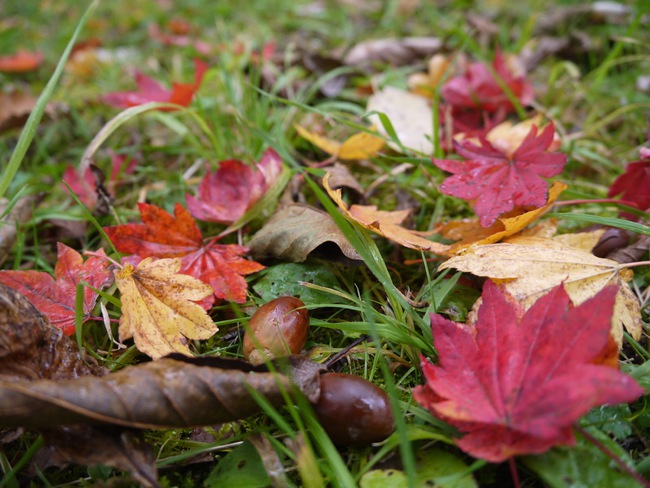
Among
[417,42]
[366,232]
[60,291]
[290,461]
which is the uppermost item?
[417,42]

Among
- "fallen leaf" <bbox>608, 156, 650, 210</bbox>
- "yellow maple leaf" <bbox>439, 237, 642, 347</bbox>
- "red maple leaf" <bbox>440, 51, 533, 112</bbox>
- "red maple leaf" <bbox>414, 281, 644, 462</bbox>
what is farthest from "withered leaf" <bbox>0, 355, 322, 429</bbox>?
"red maple leaf" <bbox>440, 51, 533, 112</bbox>

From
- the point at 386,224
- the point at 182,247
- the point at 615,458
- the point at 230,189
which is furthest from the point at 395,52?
the point at 615,458

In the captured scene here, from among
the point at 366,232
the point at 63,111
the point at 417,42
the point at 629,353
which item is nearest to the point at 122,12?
the point at 63,111

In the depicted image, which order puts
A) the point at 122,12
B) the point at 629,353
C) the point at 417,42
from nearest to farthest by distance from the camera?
1. the point at 629,353
2. the point at 417,42
3. the point at 122,12

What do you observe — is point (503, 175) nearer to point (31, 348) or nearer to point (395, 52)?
point (31, 348)

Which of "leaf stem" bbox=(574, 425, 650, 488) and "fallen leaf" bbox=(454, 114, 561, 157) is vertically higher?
"fallen leaf" bbox=(454, 114, 561, 157)

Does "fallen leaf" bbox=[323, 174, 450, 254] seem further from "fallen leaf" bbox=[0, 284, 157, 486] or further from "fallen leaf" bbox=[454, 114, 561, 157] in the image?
"fallen leaf" bbox=[0, 284, 157, 486]

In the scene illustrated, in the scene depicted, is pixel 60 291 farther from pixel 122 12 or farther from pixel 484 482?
pixel 122 12
